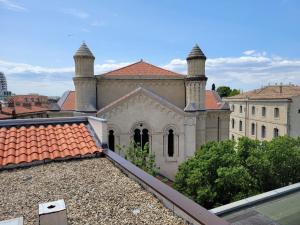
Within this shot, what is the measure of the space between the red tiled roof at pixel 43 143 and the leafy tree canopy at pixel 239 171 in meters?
6.61

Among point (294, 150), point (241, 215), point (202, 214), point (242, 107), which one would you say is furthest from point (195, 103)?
point (242, 107)

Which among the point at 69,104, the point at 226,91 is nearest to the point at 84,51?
the point at 69,104

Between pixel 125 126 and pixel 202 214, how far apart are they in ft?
45.4

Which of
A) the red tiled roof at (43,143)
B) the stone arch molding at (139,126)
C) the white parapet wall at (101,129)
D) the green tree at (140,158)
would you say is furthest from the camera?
the stone arch molding at (139,126)

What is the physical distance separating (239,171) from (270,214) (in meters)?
3.74

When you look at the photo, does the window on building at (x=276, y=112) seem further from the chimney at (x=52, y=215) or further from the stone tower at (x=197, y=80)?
the chimney at (x=52, y=215)

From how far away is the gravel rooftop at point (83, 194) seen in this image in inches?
143

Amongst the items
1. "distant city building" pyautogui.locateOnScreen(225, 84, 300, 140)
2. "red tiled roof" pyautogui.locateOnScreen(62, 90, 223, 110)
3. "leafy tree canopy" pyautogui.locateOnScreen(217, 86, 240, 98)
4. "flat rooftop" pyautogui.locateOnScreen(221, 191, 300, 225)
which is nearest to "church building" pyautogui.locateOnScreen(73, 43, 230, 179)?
"red tiled roof" pyautogui.locateOnScreen(62, 90, 223, 110)

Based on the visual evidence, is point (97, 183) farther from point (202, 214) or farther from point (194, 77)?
point (194, 77)

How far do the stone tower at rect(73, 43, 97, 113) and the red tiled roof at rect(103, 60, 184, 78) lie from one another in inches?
65.1

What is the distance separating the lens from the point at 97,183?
4.96 meters

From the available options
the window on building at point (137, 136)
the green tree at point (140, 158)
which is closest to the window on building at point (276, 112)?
the window on building at point (137, 136)

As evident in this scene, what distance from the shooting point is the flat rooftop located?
6312 mm

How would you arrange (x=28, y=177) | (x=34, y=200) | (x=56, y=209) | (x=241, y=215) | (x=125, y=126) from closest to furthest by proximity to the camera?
1. (x=56, y=209)
2. (x=34, y=200)
3. (x=28, y=177)
4. (x=241, y=215)
5. (x=125, y=126)
